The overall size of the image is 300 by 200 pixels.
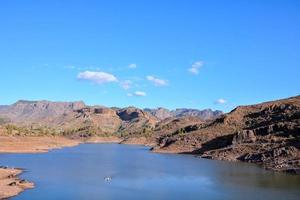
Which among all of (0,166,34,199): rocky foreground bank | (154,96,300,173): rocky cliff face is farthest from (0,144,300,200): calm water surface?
(154,96,300,173): rocky cliff face

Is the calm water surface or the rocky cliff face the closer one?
the calm water surface

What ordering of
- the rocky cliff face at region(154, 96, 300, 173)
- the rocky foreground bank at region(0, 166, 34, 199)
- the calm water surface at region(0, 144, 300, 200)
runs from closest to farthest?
1. the rocky foreground bank at region(0, 166, 34, 199)
2. the calm water surface at region(0, 144, 300, 200)
3. the rocky cliff face at region(154, 96, 300, 173)

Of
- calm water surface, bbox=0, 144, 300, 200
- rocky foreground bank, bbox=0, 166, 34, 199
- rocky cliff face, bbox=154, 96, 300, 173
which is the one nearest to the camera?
rocky foreground bank, bbox=0, 166, 34, 199

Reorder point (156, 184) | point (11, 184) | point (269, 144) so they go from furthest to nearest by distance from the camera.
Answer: point (269, 144) → point (156, 184) → point (11, 184)

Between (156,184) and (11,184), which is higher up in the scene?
(156,184)

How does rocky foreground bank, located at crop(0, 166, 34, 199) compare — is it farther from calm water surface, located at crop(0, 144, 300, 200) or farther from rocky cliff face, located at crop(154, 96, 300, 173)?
rocky cliff face, located at crop(154, 96, 300, 173)

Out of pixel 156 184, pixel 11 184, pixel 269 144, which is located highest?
pixel 269 144

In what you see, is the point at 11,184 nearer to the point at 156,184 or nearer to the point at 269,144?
the point at 156,184

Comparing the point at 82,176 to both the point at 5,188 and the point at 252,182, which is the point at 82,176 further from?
the point at 252,182

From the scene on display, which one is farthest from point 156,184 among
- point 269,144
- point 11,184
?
point 269,144

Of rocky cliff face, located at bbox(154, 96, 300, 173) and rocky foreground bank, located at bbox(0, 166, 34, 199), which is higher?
rocky cliff face, located at bbox(154, 96, 300, 173)

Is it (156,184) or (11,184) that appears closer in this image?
(11,184)

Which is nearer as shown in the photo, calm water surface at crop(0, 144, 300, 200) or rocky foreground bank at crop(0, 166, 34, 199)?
rocky foreground bank at crop(0, 166, 34, 199)

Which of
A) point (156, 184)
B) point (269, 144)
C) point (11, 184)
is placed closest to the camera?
point (11, 184)
